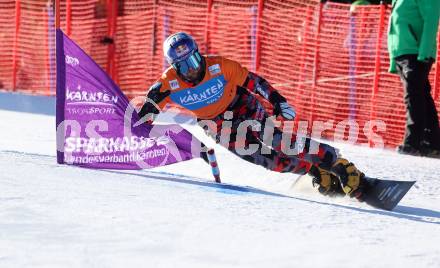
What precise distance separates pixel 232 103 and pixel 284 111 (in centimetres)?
62

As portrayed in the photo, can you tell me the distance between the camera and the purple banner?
28.2 feet

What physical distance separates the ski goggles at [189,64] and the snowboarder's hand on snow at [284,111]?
2.21 ft

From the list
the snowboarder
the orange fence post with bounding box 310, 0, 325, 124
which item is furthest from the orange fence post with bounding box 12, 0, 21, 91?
the snowboarder

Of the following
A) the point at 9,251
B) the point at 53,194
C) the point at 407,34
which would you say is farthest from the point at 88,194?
the point at 407,34

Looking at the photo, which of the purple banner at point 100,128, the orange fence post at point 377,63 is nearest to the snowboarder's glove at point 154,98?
the purple banner at point 100,128

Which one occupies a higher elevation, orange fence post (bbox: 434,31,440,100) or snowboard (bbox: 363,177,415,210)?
orange fence post (bbox: 434,31,440,100)

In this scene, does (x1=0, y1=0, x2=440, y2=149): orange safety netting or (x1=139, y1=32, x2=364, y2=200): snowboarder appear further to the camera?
(x1=0, y1=0, x2=440, y2=149): orange safety netting

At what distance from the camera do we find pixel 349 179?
7.61 metres

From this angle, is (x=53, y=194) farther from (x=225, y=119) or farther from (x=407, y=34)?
(x=407, y=34)

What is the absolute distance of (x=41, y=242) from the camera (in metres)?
5.44

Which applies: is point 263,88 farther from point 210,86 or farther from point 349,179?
point 349,179

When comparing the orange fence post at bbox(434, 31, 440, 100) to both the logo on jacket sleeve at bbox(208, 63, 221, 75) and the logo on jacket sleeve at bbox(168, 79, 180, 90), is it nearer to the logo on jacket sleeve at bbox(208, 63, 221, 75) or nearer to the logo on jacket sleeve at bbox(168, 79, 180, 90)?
the logo on jacket sleeve at bbox(208, 63, 221, 75)

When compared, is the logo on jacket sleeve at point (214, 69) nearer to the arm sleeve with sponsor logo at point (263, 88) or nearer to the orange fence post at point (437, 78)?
the arm sleeve with sponsor logo at point (263, 88)

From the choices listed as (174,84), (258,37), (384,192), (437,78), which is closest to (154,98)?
(174,84)
